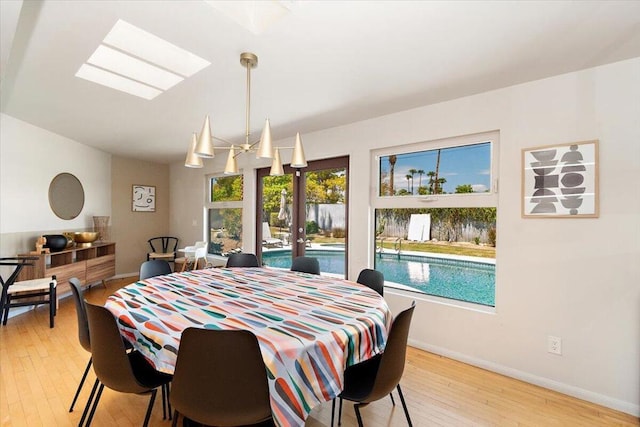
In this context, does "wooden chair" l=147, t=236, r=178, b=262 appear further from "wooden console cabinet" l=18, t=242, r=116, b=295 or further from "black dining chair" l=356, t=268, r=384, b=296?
"black dining chair" l=356, t=268, r=384, b=296

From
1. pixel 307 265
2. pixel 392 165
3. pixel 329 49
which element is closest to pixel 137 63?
pixel 329 49

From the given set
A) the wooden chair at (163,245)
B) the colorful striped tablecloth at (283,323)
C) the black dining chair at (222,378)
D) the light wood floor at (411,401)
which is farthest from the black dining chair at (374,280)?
the wooden chair at (163,245)

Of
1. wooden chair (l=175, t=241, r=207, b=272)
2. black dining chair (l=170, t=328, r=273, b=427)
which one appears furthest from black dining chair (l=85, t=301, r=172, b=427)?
wooden chair (l=175, t=241, r=207, b=272)

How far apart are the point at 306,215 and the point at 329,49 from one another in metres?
2.59

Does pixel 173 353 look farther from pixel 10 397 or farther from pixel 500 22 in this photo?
pixel 500 22

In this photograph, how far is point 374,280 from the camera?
8.12ft

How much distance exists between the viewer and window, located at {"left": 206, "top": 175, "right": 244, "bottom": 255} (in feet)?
17.7

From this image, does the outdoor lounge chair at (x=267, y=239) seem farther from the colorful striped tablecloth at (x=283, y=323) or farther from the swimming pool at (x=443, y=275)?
the colorful striped tablecloth at (x=283, y=323)

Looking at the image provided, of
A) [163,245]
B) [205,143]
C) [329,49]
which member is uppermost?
[329,49]

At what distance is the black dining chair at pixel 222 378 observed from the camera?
3.95ft

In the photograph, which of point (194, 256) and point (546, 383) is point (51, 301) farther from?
point (546, 383)

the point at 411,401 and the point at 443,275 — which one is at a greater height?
the point at 443,275

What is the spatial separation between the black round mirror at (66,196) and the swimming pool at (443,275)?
4.30 metres

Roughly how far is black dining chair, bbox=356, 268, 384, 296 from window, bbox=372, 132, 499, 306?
1077mm
